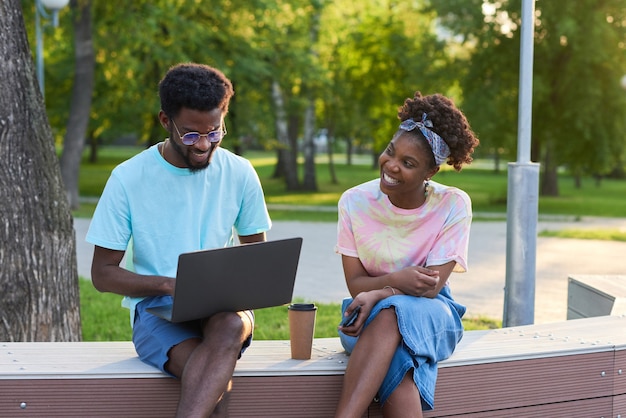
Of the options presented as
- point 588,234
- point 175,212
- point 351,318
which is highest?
point 175,212

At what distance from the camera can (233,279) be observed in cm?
304

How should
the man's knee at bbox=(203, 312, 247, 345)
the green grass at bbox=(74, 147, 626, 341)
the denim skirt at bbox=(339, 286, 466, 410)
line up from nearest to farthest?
the man's knee at bbox=(203, 312, 247, 345) → the denim skirt at bbox=(339, 286, 466, 410) → the green grass at bbox=(74, 147, 626, 341)

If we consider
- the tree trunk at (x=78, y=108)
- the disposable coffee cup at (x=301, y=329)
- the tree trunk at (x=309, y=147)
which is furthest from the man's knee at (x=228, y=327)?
the tree trunk at (x=309, y=147)

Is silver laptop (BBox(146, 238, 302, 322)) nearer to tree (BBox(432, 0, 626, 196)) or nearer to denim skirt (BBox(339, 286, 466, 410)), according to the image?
denim skirt (BBox(339, 286, 466, 410))

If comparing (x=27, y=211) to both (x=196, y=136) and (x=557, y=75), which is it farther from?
(x=557, y=75)

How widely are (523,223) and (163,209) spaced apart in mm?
2295

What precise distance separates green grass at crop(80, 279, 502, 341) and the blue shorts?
2926mm

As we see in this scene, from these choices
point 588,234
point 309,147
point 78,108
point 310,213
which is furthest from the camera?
point 309,147

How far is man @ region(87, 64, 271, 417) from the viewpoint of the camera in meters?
3.20

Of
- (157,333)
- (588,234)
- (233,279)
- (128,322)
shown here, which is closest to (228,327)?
Answer: (233,279)

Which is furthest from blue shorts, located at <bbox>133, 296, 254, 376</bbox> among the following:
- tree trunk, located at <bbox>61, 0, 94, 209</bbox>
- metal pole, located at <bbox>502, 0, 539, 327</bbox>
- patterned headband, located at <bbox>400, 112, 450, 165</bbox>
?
tree trunk, located at <bbox>61, 0, 94, 209</bbox>

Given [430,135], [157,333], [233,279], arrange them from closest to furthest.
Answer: [233,279], [157,333], [430,135]

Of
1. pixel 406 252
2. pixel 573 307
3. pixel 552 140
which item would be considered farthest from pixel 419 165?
pixel 552 140

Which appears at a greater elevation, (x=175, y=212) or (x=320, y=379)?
(x=175, y=212)
